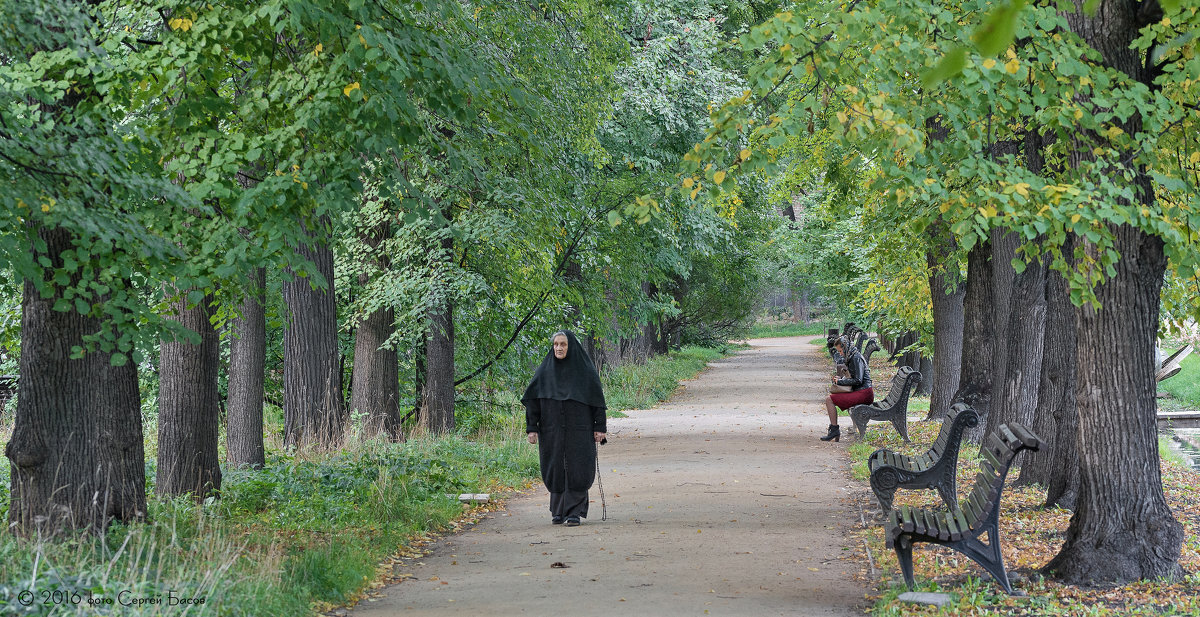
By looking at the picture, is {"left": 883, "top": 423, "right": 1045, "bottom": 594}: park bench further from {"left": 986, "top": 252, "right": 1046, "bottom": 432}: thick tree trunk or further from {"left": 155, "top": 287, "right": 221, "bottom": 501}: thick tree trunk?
{"left": 155, "top": 287, "right": 221, "bottom": 501}: thick tree trunk

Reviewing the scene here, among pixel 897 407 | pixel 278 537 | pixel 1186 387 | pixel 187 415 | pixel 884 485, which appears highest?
pixel 187 415

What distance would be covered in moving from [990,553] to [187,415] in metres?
6.47

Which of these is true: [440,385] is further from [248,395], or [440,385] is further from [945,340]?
[945,340]

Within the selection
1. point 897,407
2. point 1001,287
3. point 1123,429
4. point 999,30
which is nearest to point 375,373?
point 897,407

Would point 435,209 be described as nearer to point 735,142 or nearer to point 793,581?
point 735,142

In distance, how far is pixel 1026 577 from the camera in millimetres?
6852

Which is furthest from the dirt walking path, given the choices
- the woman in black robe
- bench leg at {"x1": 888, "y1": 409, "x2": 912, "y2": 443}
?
bench leg at {"x1": 888, "y1": 409, "x2": 912, "y2": 443}

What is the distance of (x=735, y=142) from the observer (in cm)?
729

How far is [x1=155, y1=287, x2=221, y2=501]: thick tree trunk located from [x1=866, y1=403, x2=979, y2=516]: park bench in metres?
5.36

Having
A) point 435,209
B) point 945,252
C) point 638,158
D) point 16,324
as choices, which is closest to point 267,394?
point 638,158

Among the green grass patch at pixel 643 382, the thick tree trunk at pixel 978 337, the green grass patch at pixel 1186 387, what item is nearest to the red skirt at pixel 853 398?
the thick tree trunk at pixel 978 337

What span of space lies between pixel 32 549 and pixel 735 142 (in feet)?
15.5

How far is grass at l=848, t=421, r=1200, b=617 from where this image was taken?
20.0 ft

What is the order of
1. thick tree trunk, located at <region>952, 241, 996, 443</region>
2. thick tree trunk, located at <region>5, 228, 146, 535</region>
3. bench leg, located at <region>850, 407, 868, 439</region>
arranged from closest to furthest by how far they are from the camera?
thick tree trunk, located at <region>5, 228, 146, 535</region>, thick tree trunk, located at <region>952, 241, 996, 443</region>, bench leg, located at <region>850, 407, 868, 439</region>
